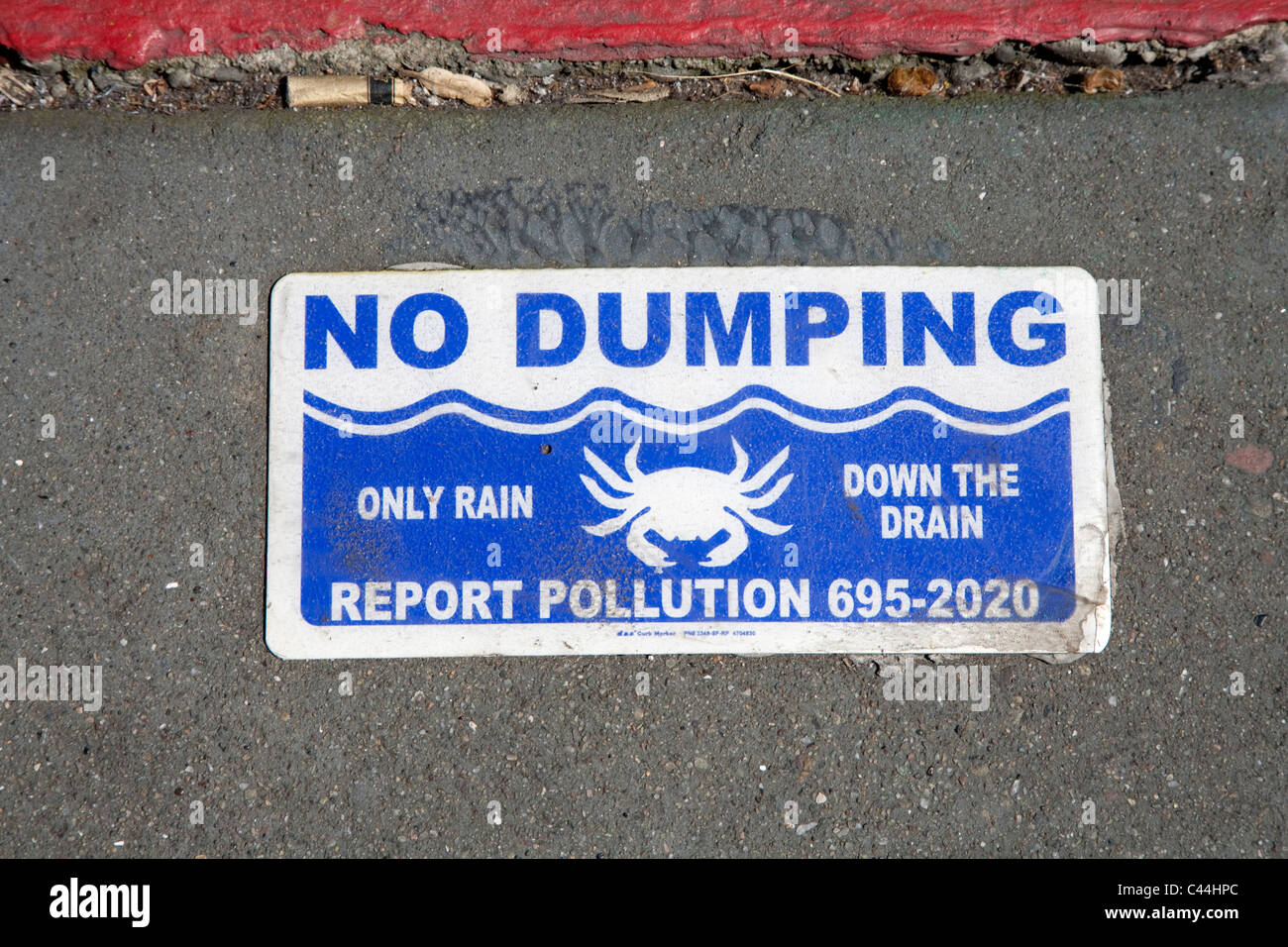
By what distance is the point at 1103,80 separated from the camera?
2170 millimetres

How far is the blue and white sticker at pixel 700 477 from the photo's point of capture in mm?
2072

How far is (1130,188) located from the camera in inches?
84.2

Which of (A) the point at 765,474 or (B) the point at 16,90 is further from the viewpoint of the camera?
(B) the point at 16,90

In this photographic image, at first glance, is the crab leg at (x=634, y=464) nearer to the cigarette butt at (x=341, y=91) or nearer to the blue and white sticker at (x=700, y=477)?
the blue and white sticker at (x=700, y=477)

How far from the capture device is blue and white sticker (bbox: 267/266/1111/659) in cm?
207

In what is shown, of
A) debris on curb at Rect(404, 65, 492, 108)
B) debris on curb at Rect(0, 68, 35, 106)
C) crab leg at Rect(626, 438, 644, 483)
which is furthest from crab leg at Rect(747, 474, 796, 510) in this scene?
debris on curb at Rect(0, 68, 35, 106)

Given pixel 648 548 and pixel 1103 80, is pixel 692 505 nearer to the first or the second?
pixel 648 548

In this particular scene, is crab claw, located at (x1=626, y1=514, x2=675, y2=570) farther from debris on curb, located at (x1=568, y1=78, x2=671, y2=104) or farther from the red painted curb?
the red painted curb

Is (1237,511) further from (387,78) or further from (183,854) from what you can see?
(183,854)

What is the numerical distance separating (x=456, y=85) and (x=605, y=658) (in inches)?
62.5

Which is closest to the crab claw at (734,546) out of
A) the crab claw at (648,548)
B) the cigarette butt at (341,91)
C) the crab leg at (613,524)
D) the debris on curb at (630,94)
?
the crab claw at (648,548)

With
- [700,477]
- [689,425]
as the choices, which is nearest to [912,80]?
[689,425]

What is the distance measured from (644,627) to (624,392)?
0.61m
